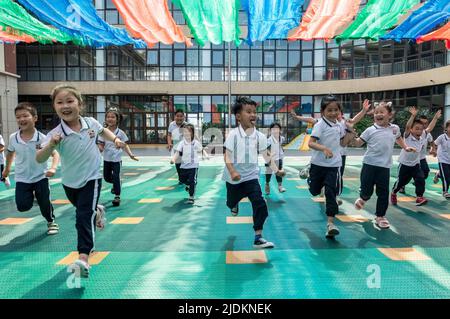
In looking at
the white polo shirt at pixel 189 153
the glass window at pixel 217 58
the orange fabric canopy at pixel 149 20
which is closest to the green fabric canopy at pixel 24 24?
the orange fabric canopy at pixel 149 20

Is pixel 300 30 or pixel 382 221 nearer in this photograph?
pixel 382 221

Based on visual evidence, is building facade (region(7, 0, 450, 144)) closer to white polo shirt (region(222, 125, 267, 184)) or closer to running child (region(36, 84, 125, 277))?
white polo shirt (region(222, 125, 267, 184))

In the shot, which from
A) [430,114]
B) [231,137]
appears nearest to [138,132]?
[430,114]

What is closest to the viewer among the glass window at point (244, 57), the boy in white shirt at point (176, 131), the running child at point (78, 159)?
the running child at point (78, 159)

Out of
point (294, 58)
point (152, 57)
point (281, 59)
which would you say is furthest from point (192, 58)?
point (294, 58)

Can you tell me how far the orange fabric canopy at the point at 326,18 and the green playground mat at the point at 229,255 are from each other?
3360 millimetres

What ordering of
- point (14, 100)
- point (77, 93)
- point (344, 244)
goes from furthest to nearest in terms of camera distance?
point (14, 100) → point (344, 244) → point (77, 93)

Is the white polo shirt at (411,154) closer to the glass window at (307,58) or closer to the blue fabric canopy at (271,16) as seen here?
the blue fabric canopy at (271,16)

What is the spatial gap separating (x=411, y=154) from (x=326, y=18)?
9.49ft

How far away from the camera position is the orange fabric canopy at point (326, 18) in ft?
20.6

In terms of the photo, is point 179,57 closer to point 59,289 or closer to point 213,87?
point 213,87
